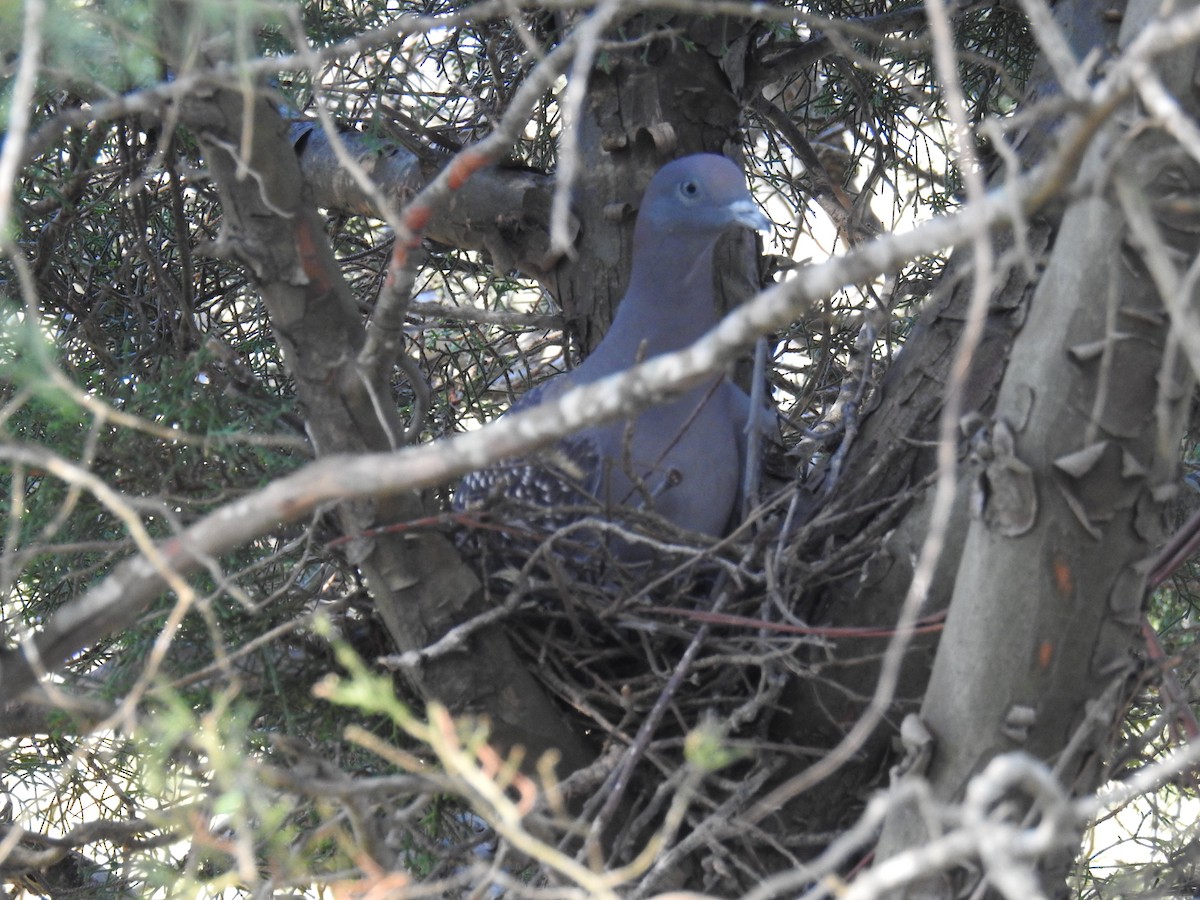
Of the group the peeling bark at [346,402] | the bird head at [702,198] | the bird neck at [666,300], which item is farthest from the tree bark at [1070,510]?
the bird neck at [666,300]

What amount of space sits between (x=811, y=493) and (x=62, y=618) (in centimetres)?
162

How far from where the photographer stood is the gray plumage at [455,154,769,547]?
286 cm

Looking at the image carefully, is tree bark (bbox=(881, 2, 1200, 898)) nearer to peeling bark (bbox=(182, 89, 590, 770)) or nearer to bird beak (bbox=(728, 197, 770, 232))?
peeling bark (bbox=(182, 89, 590, 770))

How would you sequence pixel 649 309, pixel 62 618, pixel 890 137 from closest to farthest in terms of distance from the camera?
1. pixel 62 618
2. pixel 649 309
3. pixel 890 137

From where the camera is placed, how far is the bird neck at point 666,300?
2977 millimetres

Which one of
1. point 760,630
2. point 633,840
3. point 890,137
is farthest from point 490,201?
point 633,840

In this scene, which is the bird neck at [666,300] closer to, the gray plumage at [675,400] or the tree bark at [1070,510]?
the gray plumage at [675,400]

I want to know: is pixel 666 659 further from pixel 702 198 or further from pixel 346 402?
pixel 702 198

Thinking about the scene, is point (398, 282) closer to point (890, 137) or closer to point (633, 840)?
point (633, 840)

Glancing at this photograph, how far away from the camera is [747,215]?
2.82 meters

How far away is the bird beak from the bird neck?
0.13 m

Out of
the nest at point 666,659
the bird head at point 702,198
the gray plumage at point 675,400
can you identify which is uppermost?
the bird head at point 702,198

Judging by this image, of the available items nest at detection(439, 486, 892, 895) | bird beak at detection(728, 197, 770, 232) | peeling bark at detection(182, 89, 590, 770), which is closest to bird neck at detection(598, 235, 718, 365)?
bird beak at detection(728, 197, 770, 232)

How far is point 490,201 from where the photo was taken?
10.7ft
